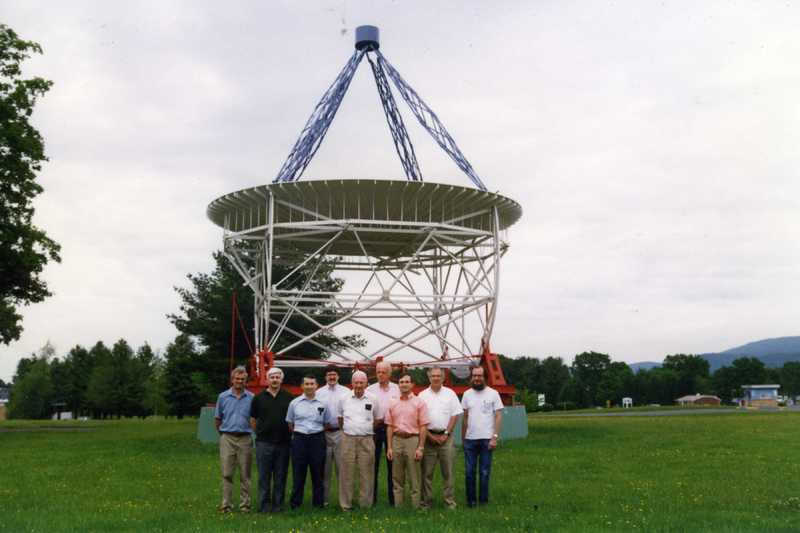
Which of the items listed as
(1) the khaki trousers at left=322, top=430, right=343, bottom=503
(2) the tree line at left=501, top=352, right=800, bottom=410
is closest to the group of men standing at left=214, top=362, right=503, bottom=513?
(1) the khaki trousers at left=322, top=430, right=343, bottom=503

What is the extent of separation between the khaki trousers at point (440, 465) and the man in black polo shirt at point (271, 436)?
200 centimetres

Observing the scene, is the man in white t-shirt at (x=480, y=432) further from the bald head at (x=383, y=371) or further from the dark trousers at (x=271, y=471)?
the dark trousers at (x=271, y=471)

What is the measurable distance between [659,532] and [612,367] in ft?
407

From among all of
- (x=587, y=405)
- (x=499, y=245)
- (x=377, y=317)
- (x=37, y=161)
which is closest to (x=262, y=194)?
(x=377, y=317)

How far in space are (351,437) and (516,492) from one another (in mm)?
3298

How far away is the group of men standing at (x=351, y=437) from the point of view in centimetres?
1167

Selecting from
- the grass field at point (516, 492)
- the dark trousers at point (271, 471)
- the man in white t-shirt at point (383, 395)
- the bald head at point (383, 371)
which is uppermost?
the bald head at point (383, 371)

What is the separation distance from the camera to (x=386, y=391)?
12.2 m

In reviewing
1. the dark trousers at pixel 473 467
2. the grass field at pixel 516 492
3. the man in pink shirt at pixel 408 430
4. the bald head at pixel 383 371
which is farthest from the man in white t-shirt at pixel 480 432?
the bald head at pixel 383 371

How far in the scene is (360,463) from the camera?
11.9 m

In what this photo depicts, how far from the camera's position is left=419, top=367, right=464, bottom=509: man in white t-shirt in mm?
11758

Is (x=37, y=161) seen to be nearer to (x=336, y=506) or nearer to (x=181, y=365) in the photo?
(x=181, y=365)

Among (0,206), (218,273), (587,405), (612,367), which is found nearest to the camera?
(0,206)

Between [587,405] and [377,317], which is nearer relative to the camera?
[377,317]
